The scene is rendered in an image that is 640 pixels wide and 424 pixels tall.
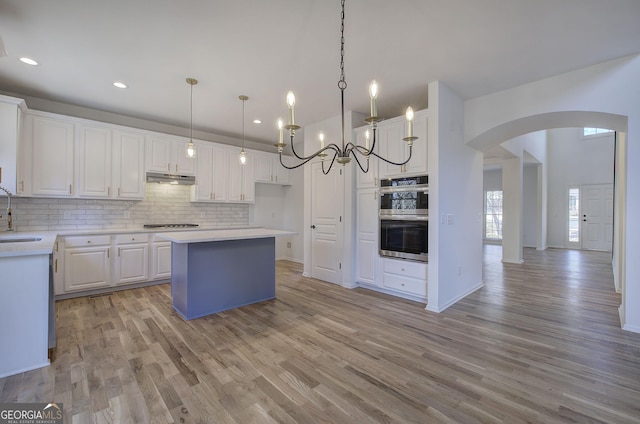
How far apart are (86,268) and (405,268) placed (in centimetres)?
448

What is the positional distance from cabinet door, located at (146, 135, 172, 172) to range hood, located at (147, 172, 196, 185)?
0.30 ft

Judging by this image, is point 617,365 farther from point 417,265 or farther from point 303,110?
point 303,110

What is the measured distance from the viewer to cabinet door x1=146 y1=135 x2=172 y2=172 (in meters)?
4.72

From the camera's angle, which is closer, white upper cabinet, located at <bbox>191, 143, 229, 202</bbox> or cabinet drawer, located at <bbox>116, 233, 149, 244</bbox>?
cabinet drawer, located at <bbox>116, 233, 149, 244</bbox>

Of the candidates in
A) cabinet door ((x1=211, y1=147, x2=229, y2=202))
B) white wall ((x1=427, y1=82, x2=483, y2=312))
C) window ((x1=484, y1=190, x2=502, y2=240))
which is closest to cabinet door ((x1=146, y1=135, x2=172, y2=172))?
cabinet door ((x1=211, y1=147, x2=229, y2=202))

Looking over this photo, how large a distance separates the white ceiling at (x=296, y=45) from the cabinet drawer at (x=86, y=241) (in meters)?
2.01

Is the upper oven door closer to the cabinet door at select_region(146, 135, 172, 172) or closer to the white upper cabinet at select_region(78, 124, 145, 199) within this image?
the cabinet door at select_region(146, 135, 172, 172)

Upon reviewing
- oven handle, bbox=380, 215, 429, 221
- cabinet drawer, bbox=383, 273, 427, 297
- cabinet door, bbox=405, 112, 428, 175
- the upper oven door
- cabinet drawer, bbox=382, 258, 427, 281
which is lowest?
cabinet drawer, bbox=383, 273, 427, 297

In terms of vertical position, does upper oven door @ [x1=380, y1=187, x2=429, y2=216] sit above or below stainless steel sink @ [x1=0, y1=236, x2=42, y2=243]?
above

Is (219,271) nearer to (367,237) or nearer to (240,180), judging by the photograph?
(367,237)

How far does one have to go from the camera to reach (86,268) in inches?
157

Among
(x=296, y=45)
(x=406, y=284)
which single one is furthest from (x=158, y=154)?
(x=406, y=284)

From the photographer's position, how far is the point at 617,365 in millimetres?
2262

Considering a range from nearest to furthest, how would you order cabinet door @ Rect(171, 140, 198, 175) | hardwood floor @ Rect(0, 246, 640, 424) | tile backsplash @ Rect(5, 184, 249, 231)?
hardwood floor @ Rect(0, 246, 640, 424), tile backsplash @ Rect(5, 184, 249, 231), cabinet door @ Rect(171, 140, 198, 175)
